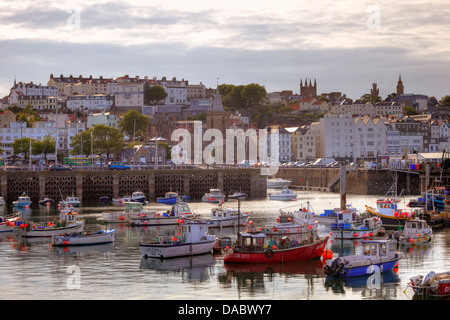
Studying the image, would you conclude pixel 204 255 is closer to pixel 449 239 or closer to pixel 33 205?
pixel 449 239

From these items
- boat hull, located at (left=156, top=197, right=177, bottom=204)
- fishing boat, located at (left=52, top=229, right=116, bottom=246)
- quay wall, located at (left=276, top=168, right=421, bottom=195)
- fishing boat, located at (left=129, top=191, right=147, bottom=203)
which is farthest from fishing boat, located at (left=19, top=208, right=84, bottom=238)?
quay wall, located at (left=276, top=168, right=421, bottom=195)

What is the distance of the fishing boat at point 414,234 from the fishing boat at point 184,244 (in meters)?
13.2

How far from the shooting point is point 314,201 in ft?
294

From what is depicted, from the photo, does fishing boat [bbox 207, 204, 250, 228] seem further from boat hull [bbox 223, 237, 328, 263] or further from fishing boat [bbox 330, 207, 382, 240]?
boat hull [bbox 223, 237, 328, 263]

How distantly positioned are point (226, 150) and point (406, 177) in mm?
60974

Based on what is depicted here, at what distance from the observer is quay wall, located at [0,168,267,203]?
9075 cm

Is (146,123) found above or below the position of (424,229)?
above

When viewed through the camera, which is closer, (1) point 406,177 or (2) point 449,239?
(2) point 449,239

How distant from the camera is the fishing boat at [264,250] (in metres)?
42.2

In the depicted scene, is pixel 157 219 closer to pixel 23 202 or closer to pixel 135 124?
pixel 23 202

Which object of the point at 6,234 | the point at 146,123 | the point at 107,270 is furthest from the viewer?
the point at 146,123

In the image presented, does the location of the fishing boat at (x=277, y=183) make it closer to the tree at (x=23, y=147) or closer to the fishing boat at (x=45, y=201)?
the fishing boat at (x=45, y=201)

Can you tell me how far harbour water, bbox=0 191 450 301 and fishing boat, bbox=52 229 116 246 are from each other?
0.58m
